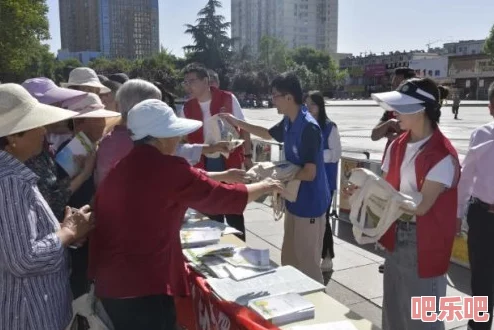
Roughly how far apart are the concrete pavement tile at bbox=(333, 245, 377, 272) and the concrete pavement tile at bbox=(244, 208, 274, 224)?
69.2 inches

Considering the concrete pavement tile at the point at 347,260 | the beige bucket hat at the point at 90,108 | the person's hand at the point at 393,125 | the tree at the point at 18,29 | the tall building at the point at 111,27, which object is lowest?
the concrete pavement tile at the point at 347,260

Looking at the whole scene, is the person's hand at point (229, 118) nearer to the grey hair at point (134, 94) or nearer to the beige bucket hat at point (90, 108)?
the beige bucket hat at point (90, 108)

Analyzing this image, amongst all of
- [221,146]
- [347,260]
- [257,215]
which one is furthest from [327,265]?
[257,215]

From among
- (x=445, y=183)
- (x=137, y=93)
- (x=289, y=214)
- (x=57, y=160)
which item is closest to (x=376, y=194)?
(x=445, y=183)

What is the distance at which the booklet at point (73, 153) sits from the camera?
111 inches

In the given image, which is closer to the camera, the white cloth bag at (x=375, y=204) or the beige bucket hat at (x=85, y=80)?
the white cloth bag at (x=375, y=204)

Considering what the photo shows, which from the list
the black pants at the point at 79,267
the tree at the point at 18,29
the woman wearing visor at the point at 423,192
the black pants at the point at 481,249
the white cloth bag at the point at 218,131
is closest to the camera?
the woman wearing visor at the point at 423,192

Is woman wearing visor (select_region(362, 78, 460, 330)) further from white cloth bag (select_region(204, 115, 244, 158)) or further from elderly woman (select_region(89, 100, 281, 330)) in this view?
white cloth bag (select_region(204, 115, 244, 158))

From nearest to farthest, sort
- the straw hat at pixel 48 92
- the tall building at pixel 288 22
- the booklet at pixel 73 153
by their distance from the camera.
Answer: the booklet at pixel 73 153 < the straw hat at pixel 48 92 < the tall building at pixel 288 22

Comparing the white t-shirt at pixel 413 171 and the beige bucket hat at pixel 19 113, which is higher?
the beige bucket hat at pixel 19 113

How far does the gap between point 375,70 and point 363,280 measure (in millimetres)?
98832

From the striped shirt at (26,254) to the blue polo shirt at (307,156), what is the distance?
187cm

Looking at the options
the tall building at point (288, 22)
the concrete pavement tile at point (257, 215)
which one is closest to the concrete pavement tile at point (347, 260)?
the concrete pavement tile at point (257, 215)

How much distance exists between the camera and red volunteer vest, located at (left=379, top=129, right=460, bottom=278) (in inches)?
101
